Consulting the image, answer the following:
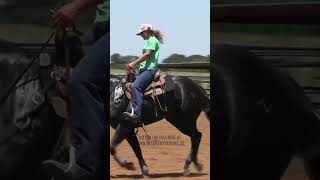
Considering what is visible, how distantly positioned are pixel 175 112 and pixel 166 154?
25 centimetres

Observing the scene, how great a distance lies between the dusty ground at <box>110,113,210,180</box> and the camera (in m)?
3.76

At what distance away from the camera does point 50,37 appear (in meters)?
3.78

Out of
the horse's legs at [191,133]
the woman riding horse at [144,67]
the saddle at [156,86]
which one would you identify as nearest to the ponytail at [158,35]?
the woman riding horse at [144,67]

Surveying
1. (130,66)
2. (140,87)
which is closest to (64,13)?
(130,66)

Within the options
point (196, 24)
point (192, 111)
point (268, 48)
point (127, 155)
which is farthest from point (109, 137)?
point (268, 48)

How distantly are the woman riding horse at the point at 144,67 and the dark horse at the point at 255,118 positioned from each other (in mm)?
343

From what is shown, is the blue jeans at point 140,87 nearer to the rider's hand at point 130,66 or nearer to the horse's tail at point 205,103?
the rider's hand at point 130,66

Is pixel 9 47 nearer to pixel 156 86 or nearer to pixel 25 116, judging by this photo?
pixel 25 116

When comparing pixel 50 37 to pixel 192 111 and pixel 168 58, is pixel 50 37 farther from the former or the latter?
pixel 192 111

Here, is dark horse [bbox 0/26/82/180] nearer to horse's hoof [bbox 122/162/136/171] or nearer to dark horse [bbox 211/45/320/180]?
horse's hoof [bbox 122/162/136/171]

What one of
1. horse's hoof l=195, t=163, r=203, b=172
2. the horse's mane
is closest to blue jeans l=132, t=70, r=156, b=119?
horse's hoof l=195, t=163, r=203, b=172

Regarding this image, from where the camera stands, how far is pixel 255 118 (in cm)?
390

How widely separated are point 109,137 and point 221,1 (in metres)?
1.02

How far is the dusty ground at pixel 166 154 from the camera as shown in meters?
3.76
